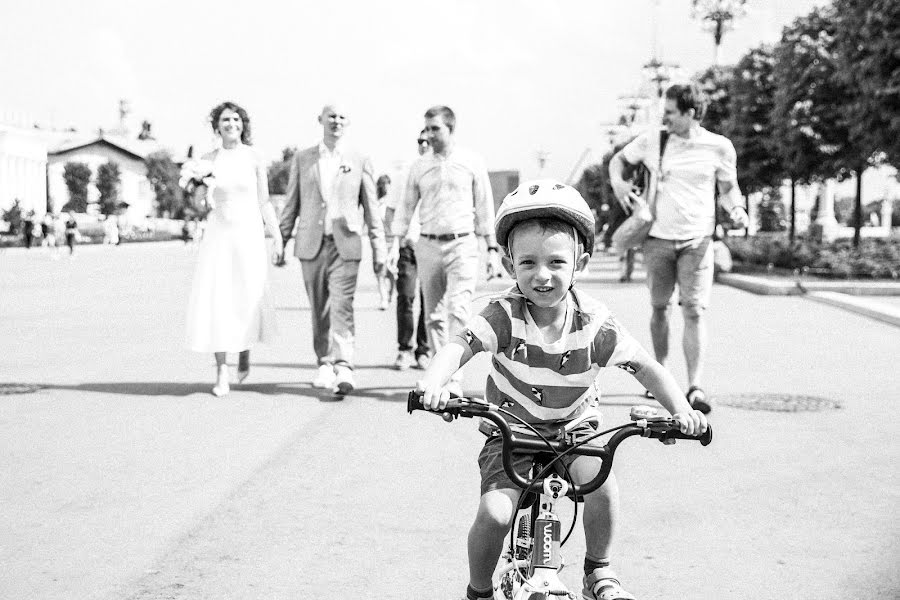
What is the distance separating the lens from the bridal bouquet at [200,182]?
31.2 ft

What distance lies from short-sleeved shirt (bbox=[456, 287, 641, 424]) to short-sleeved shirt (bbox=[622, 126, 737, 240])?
5.27 meters

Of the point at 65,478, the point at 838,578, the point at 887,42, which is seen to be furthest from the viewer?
the point at 887,42

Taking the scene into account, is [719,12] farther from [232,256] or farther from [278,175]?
[278,175]

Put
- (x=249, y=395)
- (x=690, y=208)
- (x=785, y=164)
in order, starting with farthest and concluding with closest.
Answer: (x=785, y=164) → (x=249, y=395) → (x=690, y=208)

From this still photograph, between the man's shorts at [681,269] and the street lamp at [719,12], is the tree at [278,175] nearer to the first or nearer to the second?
the street lamp at [719,12]

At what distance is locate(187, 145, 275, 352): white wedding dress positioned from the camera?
9.66m

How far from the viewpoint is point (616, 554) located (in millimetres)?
5062

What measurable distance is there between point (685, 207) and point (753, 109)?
31.5 meters

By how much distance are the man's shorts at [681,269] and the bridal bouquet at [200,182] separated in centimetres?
311

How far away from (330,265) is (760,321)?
25.2 ft

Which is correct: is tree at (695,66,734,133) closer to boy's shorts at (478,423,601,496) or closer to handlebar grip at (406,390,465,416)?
boy's shorts at (478,423,601,496)

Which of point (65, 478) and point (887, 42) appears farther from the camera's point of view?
point (887, 42)

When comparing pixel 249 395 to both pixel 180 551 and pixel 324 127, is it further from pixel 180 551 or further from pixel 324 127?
pixel 180 551

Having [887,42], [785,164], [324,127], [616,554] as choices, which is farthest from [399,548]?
[785,164]
